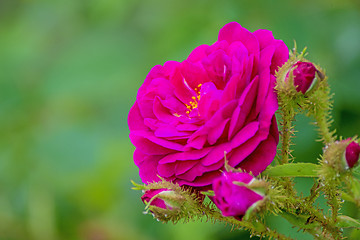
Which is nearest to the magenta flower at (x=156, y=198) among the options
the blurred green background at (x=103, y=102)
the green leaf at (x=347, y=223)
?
the green leaf at (x=347, y=223)

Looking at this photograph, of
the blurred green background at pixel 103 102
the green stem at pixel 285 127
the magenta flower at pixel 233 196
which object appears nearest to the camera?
the magenta flower at pixel 233 196

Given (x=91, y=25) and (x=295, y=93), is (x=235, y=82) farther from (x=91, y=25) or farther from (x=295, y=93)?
(x=91, y=25)

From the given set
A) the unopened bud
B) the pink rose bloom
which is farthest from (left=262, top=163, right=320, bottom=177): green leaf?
the unopened bud

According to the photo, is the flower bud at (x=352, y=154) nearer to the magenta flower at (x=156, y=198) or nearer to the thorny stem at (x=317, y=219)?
the thorny stem at (x=317, y=219)

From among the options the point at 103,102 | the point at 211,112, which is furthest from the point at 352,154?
the point at 103,102

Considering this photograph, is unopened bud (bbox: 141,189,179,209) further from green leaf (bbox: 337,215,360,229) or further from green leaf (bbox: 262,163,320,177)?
green leaf (bbox: 337,215,360,229)
